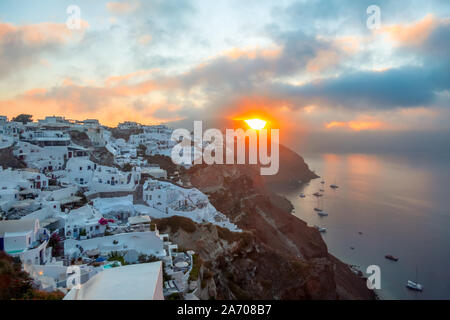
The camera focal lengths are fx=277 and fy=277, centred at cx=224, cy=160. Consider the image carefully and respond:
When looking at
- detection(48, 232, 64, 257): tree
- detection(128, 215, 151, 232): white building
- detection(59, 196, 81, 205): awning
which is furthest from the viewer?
detection(59, 196, 81, 205): awning

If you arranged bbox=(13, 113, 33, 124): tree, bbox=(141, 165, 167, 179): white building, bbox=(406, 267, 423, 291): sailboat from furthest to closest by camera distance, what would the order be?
bbox=(13, 113, 33, 124): tree
bbox=(406, 267, 423, 291): sailboat
bbox=(141, 165, 167, 179): white building

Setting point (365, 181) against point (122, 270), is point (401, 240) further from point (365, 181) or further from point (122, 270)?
point (365, 181)

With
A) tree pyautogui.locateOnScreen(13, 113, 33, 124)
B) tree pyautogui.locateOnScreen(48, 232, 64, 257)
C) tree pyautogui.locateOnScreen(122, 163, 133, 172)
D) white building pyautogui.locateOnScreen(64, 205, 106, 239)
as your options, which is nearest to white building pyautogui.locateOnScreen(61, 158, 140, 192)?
tree pyautogui.locateOnScreen(122, 163, 133, 172)

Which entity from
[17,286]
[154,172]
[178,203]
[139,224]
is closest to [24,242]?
[17,286]

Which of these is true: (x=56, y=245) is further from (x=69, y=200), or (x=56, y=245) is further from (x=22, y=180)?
(x=22, y=180)

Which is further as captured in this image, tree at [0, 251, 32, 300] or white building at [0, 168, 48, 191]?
white building at [0, 168, 48, 191]

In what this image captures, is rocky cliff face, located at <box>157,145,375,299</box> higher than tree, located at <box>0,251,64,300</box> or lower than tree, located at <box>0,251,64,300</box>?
lower

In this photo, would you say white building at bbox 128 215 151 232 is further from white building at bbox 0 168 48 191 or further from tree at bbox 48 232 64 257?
white building at bbox 0 168 48 191

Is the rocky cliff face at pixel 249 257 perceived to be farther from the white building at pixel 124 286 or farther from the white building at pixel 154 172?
the white building at pixel 124 286

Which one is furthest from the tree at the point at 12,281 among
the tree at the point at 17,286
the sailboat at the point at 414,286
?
the sailboat at the point at 414,286
